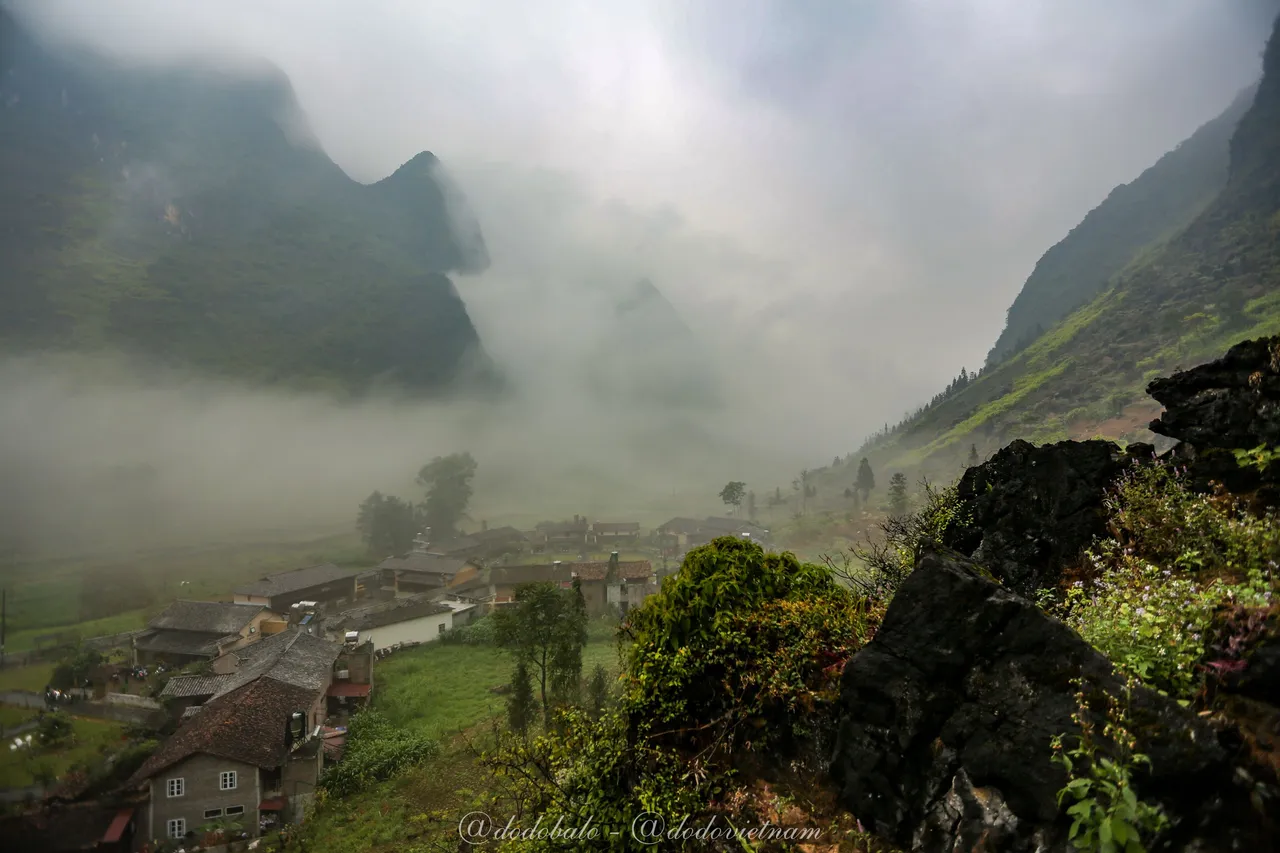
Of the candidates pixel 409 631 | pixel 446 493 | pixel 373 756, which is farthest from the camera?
pixel 446 493

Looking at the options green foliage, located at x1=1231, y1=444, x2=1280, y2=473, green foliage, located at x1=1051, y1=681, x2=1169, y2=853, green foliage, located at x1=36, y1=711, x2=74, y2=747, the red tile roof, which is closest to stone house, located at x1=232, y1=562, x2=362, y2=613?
the red tile roof

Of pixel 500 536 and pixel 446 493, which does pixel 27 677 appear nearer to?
pixel 500 536

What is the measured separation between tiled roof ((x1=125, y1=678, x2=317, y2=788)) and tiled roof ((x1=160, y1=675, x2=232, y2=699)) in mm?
4397

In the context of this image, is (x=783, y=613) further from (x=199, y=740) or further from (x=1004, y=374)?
(x=1004, y=374)

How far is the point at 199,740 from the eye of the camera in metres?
23.8

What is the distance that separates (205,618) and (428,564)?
2671cm

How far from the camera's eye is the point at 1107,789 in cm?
322

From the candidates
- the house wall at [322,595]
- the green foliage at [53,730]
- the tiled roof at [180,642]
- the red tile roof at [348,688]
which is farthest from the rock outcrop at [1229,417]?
the house wall at [322,595]

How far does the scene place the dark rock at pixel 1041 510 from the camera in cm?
758

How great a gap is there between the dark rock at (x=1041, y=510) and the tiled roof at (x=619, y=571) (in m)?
51.5

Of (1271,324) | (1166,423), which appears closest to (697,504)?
(1271,324)

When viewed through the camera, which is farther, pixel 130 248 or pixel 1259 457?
pixel 130 248

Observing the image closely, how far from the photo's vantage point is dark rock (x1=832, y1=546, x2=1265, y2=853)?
10.5 ft

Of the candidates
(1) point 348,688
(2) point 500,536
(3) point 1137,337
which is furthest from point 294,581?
(3) point 1137,337
